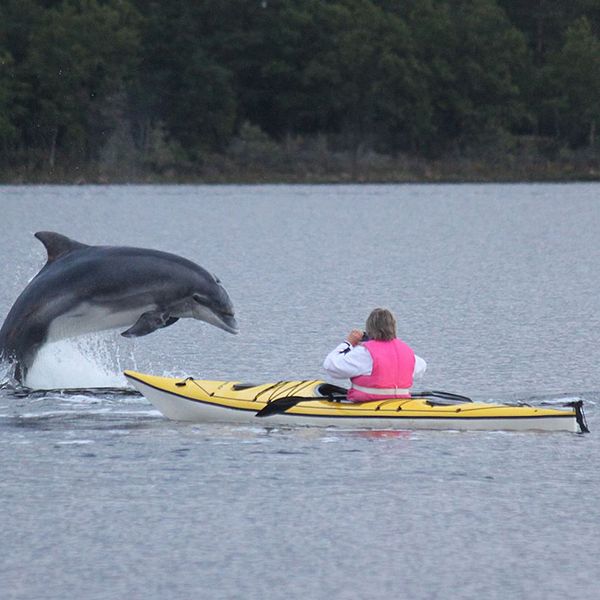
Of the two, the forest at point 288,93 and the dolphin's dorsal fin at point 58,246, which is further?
the forest at point 288,93

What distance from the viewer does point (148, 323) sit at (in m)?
Answer: 17.9

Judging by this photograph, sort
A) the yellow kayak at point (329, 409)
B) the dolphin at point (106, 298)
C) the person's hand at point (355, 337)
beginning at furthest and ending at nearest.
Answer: the dolphin at point (106, 298) < the person's hand at point (355, 337) < the yellow kayak at point (329, 409)

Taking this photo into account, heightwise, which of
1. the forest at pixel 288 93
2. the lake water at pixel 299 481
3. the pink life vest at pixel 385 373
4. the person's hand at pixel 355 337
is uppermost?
the forest at pixel 288 93

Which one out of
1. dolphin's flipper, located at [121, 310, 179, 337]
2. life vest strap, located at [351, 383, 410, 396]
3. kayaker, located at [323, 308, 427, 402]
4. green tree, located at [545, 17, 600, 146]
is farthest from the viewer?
green tree, located at [545, 17, 600, 146]

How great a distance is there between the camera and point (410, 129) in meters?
104

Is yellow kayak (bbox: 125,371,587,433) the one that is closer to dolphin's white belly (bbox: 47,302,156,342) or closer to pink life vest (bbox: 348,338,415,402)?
pink life vest (bbox: 348,338,415,402)

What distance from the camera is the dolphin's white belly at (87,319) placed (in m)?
18.1

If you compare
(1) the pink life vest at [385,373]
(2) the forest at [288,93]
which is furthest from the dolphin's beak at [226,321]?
(2) the forest at [288,93]

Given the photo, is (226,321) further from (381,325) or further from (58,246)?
(381,325)

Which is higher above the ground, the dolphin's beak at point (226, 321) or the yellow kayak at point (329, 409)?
the dolphin's beak at point (226, 321)

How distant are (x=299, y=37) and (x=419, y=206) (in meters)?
24.3

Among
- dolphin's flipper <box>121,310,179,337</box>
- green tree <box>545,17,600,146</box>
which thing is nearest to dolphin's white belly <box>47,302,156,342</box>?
dolphin's flipper <box>121,310,179,337</box>

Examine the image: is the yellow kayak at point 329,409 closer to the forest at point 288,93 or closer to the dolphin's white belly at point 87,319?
the dolphin's white belly at point 87,319

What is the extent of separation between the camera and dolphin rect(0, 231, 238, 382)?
18047mm
